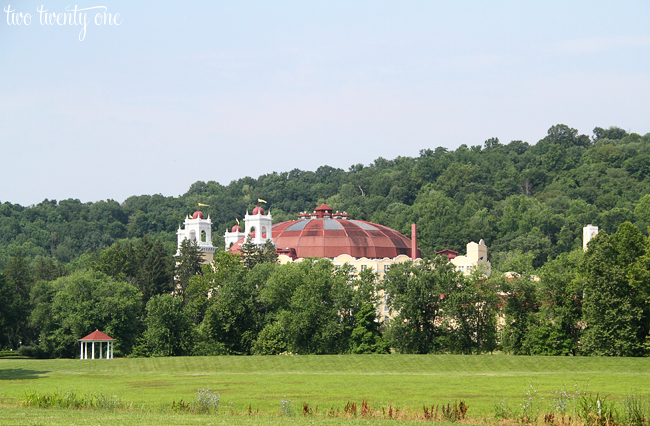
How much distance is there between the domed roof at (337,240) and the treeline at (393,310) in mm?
29446

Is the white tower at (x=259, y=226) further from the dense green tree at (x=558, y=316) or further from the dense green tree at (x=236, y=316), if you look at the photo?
the dense green tree at (x=558, y=316)

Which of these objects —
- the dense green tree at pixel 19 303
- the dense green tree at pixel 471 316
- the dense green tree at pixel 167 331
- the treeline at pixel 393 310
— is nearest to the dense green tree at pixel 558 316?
the treeline at pixel 393 310

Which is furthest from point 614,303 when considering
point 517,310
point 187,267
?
point 187,267

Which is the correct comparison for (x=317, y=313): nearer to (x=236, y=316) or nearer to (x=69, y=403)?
(x=236, y=316)

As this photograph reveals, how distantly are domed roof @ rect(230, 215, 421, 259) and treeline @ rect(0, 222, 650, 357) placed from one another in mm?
29446

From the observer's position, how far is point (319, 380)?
53938 mm

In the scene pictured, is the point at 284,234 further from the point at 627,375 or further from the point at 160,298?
the point at 627,375

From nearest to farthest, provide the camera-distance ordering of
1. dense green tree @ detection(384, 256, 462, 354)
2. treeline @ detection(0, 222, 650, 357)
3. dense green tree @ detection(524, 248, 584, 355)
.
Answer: treeline @ detection(0, 222, 650, 357)
dense green tree @ detection(524, 248, 584, 355)
dense green tree @ detection(384, 256, 462, 354)

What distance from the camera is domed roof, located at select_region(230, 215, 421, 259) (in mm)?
120000

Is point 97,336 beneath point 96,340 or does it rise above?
above

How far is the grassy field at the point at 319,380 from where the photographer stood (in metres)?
40.2

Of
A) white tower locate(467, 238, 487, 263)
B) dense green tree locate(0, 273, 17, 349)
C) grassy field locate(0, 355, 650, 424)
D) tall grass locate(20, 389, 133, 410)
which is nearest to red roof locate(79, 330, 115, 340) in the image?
grassy field locate(0, 355, 650, 424)

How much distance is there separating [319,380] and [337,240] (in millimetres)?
67698

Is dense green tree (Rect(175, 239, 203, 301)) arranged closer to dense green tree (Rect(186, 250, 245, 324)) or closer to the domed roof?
dense green tree (Rect(186, 250, 245, 324))
